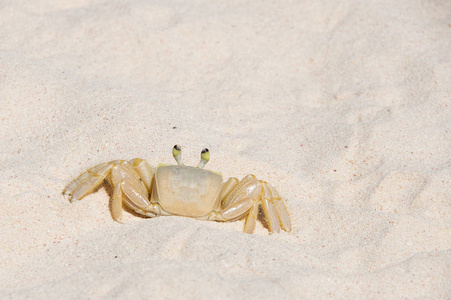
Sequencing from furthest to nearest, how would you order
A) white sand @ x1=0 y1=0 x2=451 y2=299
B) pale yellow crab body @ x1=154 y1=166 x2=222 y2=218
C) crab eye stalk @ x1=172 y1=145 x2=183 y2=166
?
1. crab eye stalk @ x1=172 y1=145 x2=183 y2=166
2. pale yellow crab body @ x1=154 y1=166 x2=222 y2=218
3. white sand @ x1=0 y1=0 x2=451 y2=299

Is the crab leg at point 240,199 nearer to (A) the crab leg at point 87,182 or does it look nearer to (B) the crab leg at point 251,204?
(B) the crab leg at point 251,204

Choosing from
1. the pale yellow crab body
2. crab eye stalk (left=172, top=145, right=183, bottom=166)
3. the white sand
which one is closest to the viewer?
the white sand

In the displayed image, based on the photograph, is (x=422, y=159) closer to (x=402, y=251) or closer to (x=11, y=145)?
(x=402, y=251)

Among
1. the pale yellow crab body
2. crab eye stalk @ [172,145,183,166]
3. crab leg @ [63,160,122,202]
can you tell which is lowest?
the pale yellow crab body

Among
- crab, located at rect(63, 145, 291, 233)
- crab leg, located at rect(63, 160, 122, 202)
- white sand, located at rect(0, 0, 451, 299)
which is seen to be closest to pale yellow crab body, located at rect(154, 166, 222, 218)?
crab, located at rect(63, 145, 291, 233)

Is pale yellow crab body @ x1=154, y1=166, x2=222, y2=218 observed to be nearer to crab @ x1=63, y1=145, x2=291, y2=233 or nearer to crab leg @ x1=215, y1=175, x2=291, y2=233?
crab @ x1=63, y1=145, x2=291, y2=233

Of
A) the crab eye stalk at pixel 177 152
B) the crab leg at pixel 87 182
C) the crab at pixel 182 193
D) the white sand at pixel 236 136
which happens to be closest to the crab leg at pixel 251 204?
the crab at pixel 182 193

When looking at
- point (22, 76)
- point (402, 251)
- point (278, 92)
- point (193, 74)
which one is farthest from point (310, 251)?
point (22, 76)

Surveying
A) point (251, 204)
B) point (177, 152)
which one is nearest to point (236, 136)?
point (177, 152)
